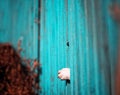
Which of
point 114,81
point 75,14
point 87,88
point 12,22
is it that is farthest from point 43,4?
point 114,81

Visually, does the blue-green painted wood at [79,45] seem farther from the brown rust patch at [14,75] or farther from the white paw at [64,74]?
the brown rust patch at [14,75]

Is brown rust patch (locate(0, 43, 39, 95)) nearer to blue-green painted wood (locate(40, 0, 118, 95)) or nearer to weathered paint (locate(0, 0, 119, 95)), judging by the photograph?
weathered paint (locate(0, 0, 119, 95))

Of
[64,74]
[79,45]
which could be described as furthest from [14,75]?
[79,45]

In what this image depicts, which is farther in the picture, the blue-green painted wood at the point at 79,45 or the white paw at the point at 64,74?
the white paw at the point at 64,74

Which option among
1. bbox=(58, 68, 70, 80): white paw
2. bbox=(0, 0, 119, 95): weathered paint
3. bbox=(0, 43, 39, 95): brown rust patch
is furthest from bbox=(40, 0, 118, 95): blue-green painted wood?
bbox=(0, 43, 39, 95): brown rust patch

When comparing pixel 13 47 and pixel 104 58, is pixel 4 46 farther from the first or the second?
pixel 104 58

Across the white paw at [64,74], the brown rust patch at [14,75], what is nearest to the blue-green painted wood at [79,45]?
the white paw at [64,74]

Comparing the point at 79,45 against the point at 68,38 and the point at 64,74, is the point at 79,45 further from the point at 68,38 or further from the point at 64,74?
the point at 64,74
